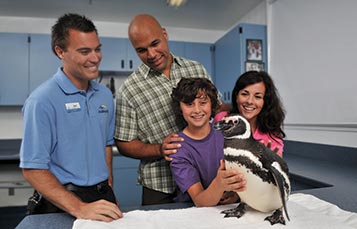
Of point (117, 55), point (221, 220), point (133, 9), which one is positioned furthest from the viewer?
point (117, 55)

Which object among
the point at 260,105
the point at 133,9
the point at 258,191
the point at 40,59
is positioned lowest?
the point at 258,191

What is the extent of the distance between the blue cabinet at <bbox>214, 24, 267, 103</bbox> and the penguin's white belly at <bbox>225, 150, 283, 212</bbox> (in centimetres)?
220

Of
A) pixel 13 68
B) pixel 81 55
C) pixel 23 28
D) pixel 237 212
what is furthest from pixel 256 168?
pixel 23 28

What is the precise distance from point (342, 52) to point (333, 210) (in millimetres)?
1451

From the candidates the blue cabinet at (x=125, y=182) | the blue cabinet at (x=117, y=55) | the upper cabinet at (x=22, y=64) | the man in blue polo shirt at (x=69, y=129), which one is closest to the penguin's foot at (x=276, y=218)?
the man in blue polo shirt at (x=69, y=129)

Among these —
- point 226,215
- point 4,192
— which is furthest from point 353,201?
point 4,192

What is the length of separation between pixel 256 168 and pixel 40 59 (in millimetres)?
2991

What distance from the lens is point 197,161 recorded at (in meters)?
0.98

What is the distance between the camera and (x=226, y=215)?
78cm

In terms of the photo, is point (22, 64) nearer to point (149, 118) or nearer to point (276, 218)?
point (149, 118)

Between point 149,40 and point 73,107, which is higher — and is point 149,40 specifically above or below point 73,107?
above

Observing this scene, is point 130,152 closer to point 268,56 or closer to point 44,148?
point 44,148

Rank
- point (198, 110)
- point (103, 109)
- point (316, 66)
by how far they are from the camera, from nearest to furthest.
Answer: point (198, 110) → point (103, 109) → point (316, 66)

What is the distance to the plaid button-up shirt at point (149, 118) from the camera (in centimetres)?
125
